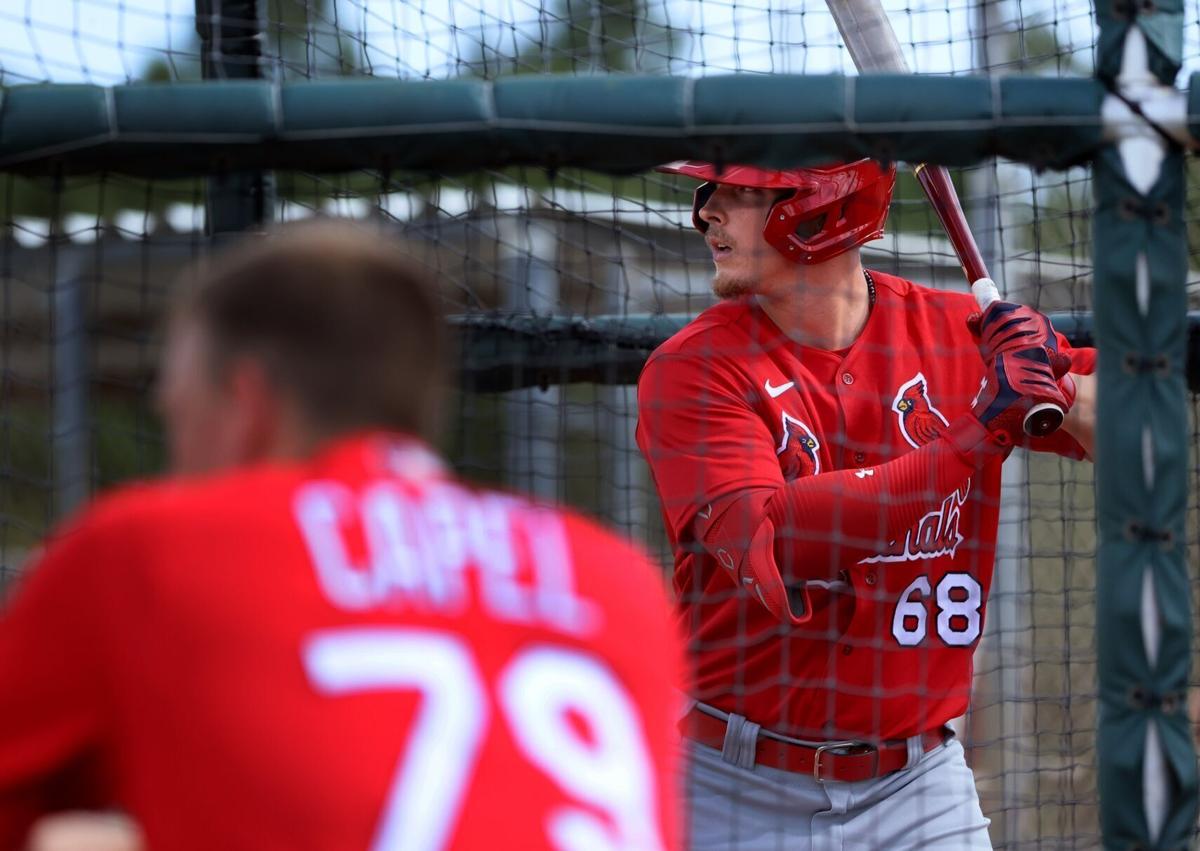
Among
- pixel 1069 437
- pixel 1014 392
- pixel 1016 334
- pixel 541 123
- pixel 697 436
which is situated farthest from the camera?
pixel 1069 437

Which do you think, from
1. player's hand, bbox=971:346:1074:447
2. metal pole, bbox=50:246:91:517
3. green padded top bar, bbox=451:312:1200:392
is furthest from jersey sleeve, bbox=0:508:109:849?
green padded top bar, bbox=451:312:1200:392

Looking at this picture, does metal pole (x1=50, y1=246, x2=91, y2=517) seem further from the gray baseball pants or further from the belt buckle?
the belt buckle

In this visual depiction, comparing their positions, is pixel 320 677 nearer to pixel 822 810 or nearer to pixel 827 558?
pixel 827 558

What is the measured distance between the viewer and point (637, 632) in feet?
5.27

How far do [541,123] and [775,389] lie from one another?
104cm

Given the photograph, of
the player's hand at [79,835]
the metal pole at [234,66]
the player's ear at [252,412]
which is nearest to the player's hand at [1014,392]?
the metal pole at [234,66]

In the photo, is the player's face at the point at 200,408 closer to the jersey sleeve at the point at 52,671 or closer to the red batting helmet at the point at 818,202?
the jersey sleeve at the point at 52,671

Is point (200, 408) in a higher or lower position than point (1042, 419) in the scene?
higher

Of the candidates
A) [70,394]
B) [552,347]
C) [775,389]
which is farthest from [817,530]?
[70,394]

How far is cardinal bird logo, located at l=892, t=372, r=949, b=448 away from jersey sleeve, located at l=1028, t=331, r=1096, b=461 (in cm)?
24

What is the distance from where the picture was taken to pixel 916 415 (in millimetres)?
3412

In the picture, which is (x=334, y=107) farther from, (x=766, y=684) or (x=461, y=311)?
(x=461, y=311)

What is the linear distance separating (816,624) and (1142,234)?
118 cm

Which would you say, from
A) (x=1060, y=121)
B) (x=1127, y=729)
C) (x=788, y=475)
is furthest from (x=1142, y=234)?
(x=788, y=475)
